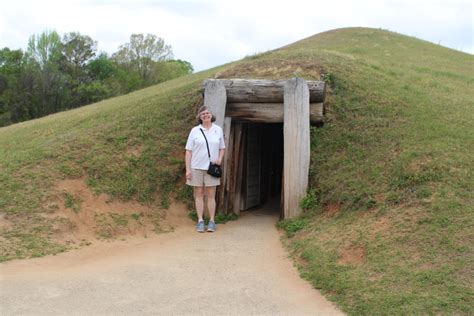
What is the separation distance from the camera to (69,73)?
50.3m

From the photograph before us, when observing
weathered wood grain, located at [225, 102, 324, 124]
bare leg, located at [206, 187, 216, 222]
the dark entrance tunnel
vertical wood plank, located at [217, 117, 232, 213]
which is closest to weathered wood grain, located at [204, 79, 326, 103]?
weathered wood grain, located at [225, 102, 324, 124]

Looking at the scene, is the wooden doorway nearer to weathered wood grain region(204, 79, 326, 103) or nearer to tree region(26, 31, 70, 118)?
weathered wood grain region(204, 79, 326, 103)

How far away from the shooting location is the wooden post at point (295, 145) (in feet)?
28.4

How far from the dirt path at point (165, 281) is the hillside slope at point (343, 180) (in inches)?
15.5

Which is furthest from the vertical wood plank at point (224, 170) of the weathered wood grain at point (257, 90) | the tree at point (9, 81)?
the tree at point (9, 81)

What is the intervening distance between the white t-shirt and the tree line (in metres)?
37.8

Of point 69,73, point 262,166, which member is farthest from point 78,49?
point 262,166

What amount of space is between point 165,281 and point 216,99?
13.4 feet

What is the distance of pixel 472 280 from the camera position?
5203 mm

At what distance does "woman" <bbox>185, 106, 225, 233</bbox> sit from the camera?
7855 millimetres

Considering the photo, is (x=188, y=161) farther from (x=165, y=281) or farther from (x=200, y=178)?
(x=165, y=281)

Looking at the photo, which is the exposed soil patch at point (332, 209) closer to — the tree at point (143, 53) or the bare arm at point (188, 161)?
the bare arm at point (188, 161)

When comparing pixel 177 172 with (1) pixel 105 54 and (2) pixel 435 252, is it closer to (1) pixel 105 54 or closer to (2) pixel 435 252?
(2) pixel 435 252

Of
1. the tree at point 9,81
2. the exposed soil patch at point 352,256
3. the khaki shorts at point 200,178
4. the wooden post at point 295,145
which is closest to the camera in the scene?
the exposed soil patch at point 352,256
